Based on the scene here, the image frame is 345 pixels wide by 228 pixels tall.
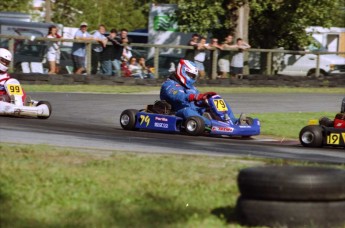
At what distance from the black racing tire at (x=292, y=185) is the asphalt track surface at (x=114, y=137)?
2.73m

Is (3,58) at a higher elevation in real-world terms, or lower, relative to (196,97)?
higher

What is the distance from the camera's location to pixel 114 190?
A: 304 inches

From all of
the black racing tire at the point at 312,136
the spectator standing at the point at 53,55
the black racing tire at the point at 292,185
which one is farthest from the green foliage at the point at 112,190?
the spectator standing at the point at 53,55

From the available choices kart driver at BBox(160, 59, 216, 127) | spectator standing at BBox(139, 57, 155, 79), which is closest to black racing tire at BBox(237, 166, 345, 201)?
kart driver at BBox(160, 59, 216, 127)

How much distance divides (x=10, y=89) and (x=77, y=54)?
8.77 meters

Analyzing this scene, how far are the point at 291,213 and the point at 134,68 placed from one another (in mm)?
17697

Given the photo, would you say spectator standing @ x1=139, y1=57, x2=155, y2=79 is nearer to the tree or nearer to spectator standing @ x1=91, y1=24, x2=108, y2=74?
spectator standing @ x1=91, y1=24, x2=108, y2=74

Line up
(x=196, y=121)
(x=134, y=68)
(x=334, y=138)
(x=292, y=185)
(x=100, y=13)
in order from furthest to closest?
1. (x=100, y=13)
2. (x=134, y=68)
3. (x=196, y=121)
4. (x=334, y=138)
5. (x=292, y=185)

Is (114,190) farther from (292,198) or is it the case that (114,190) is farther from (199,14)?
(199,14)

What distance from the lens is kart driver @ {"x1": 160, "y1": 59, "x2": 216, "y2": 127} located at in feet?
45.1

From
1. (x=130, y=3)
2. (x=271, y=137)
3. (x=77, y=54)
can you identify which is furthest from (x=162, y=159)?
(x=130, y=3)

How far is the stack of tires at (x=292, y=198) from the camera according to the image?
6.88 meters

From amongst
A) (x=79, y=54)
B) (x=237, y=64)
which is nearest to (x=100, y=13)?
(x=237, y=64)

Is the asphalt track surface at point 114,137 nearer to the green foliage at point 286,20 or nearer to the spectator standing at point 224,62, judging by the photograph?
the spectator standing at point 224,62
